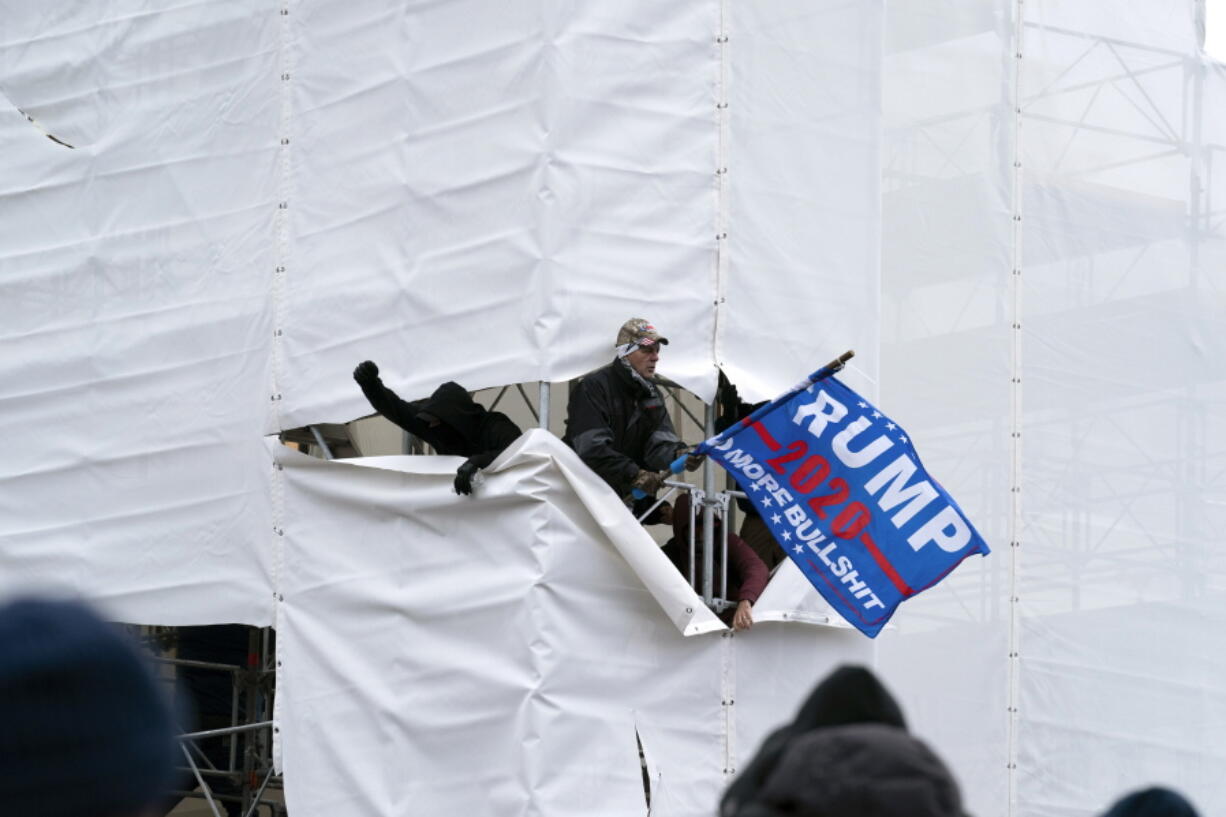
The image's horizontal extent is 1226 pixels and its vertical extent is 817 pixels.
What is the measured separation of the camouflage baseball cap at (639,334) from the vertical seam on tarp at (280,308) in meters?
1.73

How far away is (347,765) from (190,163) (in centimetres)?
301

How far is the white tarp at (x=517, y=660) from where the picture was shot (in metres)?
7.48

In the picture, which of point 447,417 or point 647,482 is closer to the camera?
point 647,482

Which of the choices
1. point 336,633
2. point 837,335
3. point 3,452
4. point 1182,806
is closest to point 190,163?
point 3,452

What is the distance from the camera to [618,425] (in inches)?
305

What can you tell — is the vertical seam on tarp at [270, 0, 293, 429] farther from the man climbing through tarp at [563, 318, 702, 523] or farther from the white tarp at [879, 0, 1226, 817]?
the white tarp at [879, 0, 1226, 817]

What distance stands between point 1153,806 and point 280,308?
6.75 meters

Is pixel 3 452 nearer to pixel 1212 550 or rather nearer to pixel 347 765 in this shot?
pixel 347 765

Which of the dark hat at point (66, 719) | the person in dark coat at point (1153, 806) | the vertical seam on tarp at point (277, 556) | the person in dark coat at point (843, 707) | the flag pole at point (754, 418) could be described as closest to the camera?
the dark hat at point (66, 719)

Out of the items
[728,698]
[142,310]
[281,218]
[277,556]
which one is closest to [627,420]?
[728,698]

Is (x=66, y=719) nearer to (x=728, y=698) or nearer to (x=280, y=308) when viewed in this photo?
(x=728, y=698)

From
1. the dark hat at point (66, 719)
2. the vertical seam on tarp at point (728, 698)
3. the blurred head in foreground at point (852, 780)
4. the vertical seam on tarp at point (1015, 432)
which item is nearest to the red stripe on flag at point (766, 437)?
the vertical seam on tarp at point (728, 698)

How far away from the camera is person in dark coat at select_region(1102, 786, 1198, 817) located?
7.36 ft

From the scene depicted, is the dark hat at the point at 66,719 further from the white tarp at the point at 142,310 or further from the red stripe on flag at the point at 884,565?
the white tarp at the point at 142,310
